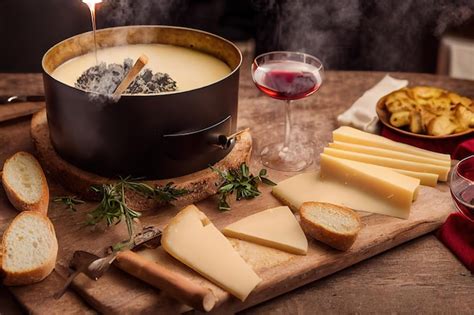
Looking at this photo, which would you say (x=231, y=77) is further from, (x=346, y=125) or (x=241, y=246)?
(x=346, y=125)

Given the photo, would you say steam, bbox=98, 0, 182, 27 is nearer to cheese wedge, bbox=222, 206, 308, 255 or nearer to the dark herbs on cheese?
the dark herbs on cheese

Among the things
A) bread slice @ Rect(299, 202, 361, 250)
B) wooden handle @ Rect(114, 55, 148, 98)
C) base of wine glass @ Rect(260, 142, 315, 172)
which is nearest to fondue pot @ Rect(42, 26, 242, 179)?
wooden handle @ Rect(114, 55, 148, 98)

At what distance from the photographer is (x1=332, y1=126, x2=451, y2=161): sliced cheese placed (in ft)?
7.87

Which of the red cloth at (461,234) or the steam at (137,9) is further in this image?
the steam at (137,9)

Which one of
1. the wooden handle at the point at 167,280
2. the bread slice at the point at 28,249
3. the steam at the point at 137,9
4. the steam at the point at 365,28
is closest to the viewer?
the wooden handle at the point at 167,280

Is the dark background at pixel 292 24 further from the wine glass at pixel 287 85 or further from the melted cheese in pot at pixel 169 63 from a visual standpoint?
the wine glass at pixel 287 85

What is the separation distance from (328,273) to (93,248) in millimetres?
705

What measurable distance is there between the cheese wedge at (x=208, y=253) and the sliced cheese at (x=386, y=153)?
26.6 inches

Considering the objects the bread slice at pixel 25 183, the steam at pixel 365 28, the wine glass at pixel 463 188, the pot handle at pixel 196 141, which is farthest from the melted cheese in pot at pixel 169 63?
the steam at pixel 365 28

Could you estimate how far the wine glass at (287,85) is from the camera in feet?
7.79

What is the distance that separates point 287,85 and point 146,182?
63cm

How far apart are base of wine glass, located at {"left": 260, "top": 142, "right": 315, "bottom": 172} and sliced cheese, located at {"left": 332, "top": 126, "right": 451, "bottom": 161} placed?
135 millimetres

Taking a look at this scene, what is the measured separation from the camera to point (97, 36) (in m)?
2.47

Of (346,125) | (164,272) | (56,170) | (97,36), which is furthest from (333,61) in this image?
(164,272)
